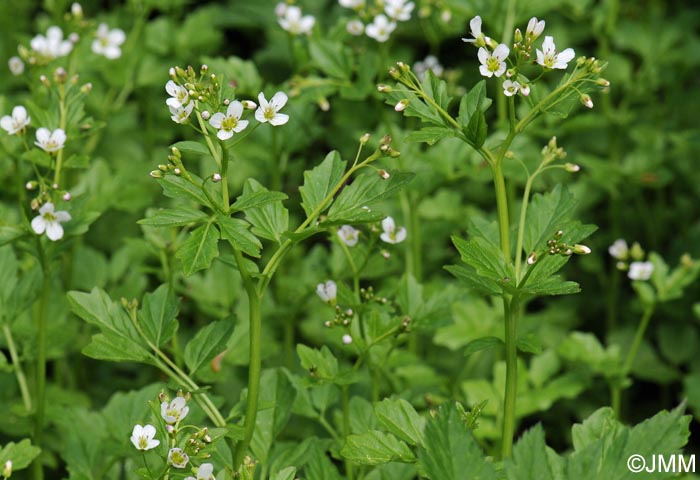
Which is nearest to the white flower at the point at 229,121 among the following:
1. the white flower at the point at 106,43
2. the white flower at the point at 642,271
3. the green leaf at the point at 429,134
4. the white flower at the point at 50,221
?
the green leaf at the point at 429,134

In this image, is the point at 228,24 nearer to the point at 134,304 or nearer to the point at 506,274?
the point at 134,304

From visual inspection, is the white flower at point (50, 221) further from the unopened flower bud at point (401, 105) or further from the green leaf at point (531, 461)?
the green leaf at point (531, 461)

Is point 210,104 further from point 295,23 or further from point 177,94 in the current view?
point 295,23

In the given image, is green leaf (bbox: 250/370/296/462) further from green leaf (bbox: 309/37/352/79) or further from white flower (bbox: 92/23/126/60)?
white flower (bbox: 92/23/126/60)

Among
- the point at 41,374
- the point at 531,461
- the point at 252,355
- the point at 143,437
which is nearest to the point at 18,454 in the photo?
the point at 41,374

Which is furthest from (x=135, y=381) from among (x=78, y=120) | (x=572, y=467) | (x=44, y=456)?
(x=572, y=467)

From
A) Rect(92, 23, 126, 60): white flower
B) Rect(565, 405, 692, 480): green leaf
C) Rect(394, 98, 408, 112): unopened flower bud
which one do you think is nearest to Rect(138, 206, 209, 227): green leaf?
Rect(394, 98, 408, 112): unopened flower bud
